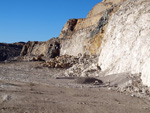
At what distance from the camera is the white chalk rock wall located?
8391 millimetres

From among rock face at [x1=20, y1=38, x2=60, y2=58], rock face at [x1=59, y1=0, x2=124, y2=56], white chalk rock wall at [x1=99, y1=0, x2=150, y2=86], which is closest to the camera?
white chalk rock wall at [x1=99, y1=0, x2=150, y2=86]

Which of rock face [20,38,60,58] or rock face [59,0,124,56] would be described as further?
rock face [20,38,60,58]

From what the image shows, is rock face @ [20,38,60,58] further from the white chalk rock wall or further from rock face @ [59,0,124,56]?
the white chalk rock wall

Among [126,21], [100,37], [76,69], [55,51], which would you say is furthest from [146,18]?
[55,51]

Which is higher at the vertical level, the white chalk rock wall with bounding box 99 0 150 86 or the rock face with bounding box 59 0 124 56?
the rock face with bounding box 59 0 124 56

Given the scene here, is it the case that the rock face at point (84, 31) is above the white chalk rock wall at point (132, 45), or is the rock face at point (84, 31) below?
above

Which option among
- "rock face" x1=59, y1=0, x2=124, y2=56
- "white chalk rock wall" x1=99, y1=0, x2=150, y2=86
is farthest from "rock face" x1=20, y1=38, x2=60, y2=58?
"white chalk rock wall" x1=99, y1=0, x2=150, y2=86

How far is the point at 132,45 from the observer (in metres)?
10.2

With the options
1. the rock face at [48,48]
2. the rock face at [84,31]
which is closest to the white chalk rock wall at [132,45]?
the rock face at [84,31]

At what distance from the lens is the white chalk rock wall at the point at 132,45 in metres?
8.39

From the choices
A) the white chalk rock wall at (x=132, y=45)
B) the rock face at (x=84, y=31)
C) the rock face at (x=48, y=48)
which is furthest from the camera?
the rock face at (x=48, y=48)

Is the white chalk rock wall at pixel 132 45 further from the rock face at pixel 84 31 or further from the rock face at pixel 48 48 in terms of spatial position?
the rock face at pixel 48 48

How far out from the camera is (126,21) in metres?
12.2

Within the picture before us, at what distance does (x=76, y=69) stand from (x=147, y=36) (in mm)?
7441
